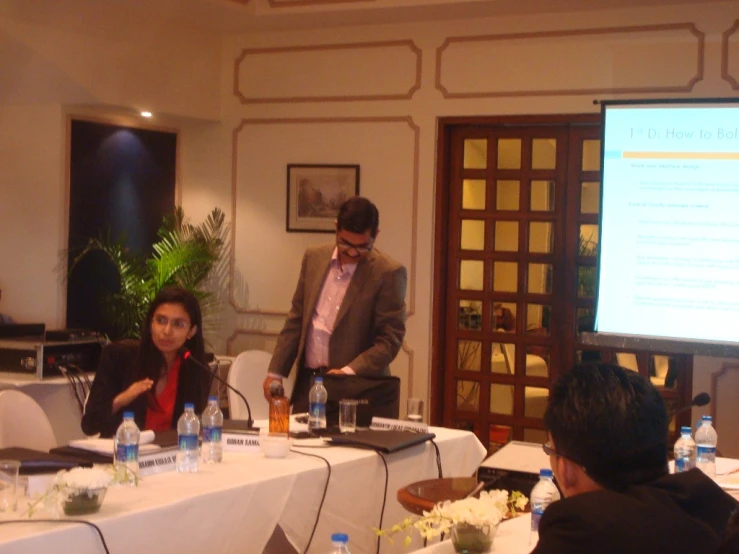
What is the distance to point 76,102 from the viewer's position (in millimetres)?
5531

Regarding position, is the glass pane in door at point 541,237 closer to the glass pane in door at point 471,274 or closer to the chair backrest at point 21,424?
the glass pane in door at point 471,274

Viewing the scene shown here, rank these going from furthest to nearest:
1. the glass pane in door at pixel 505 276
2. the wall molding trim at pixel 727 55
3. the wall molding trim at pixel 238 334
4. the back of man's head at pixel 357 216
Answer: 1. the wall molding trim at pixel 238 334
2. the glass pane in door at pixel 505 276
3. the wall molding trim at pixel 727 55
4. the back of man's head at pixel 357 216

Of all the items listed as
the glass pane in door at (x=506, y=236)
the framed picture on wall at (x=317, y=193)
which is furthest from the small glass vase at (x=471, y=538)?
the framed picture on wall at (x=317, y=193)

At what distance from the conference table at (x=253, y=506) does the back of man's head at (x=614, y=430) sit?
1103mm

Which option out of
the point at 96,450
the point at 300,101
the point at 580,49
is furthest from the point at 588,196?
the point at 96,450

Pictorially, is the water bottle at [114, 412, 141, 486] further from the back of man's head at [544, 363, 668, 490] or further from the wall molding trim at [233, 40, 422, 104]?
the wall molding trim at [233, 40, 422, 104]

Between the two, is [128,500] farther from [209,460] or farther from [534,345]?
[534,345]

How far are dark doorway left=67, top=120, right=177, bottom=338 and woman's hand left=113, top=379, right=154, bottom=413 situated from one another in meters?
2.67

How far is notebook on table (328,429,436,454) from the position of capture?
3.08m

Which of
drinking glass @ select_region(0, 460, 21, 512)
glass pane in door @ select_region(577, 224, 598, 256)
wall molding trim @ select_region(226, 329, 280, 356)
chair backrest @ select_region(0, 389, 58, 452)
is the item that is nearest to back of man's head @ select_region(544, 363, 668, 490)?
drinking glass @ select_region(0, 460, 21, 512)

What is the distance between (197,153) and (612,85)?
282 centimetres

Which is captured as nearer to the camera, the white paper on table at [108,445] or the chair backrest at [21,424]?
the white paper on table at [108,445]

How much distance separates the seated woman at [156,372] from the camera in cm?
319

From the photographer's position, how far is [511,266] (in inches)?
225
